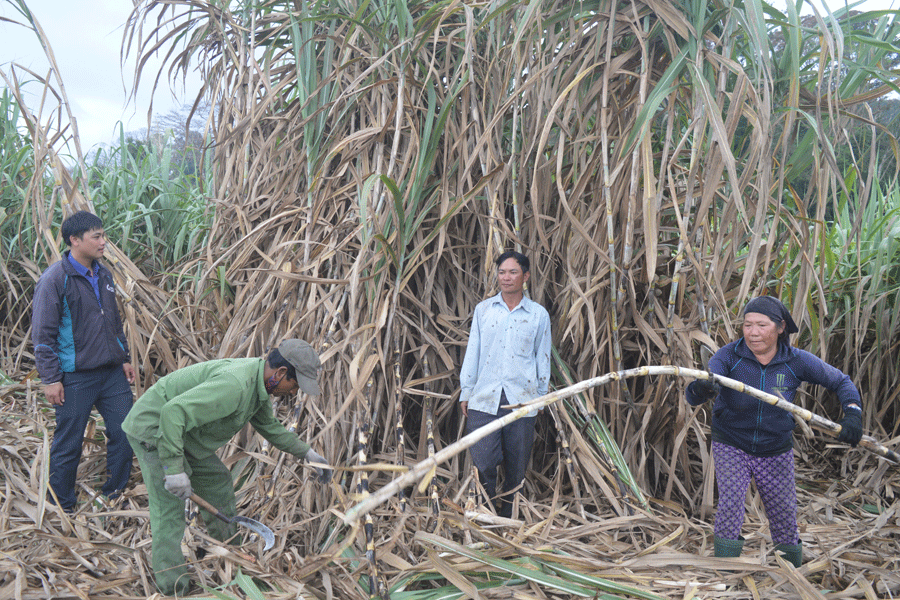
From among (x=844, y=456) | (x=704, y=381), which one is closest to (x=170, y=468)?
(x=704, y=381)

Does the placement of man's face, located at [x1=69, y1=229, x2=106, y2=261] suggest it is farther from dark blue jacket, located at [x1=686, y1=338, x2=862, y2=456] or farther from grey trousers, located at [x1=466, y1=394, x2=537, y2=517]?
dark blue jacket, located at [x1=686, y1=338, x2=862, y2=456]

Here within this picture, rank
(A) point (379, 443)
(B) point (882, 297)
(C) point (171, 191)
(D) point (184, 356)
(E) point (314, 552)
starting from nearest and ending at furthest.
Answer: (E) point (314, 552) → (A) point (379, 443) → (B) point (882, 297) → (D) point (184, 356) → (C) point (171, 191)

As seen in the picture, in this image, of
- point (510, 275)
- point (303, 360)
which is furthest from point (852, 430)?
point (303, 360)

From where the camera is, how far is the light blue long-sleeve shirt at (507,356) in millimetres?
2654

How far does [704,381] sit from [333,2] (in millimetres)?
2404

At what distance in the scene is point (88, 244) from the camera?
2803 millimetres

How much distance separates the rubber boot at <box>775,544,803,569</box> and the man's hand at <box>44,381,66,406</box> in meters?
3.00

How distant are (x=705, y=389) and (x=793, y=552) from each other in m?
0.74

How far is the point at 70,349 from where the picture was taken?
2799mm

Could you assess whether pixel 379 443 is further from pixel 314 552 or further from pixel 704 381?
pixel 704 381

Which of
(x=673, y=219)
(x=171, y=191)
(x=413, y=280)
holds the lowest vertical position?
(x=413, y=280)

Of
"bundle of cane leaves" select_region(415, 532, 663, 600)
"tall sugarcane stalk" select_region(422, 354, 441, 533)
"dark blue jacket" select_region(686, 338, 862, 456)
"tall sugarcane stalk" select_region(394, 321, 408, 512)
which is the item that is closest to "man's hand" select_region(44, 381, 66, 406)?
"tall sugarcane stalk" select_region(394, 321, 408, 512)

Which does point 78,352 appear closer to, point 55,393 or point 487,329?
point 55,393

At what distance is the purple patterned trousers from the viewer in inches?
89.3
